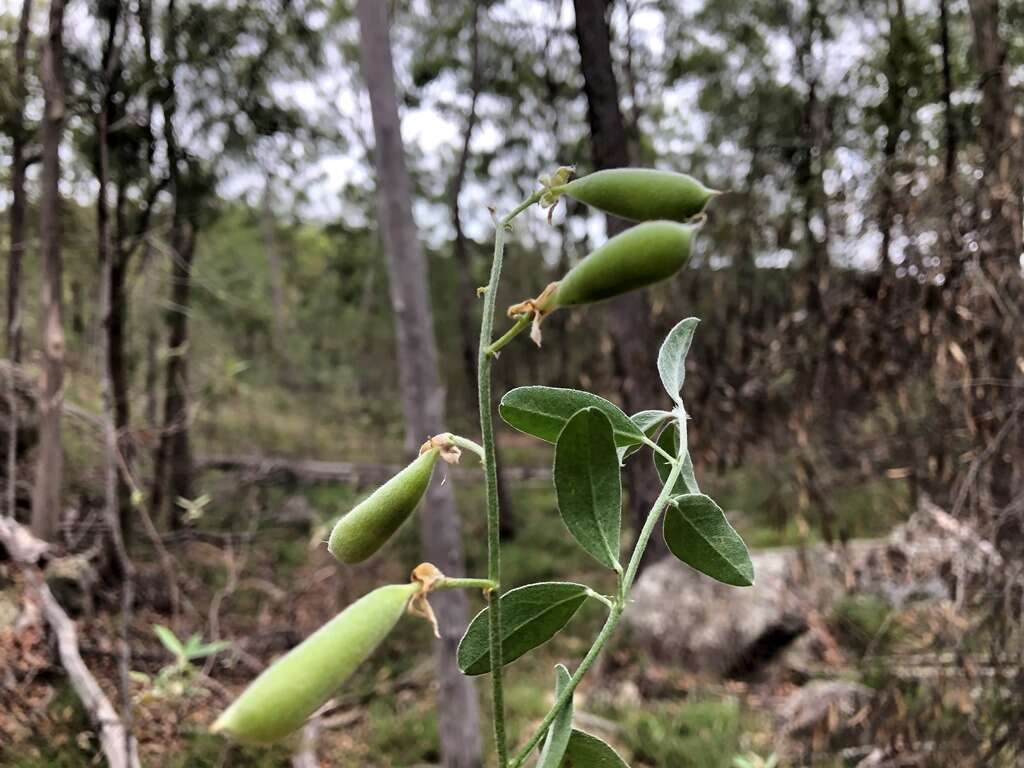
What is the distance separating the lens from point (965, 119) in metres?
2.87

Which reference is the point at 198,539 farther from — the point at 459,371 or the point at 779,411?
the point at 459,371

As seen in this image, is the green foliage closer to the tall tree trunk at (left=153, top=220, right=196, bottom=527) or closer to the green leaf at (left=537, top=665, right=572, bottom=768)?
the green leaf at (left=537, top=665, right=572, bottom=768)

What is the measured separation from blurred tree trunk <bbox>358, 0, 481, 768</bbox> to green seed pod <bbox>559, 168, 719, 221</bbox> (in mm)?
1916

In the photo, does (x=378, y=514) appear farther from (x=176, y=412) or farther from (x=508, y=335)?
(x=176, y=412)

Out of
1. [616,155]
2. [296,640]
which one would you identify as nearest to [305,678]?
[296,640]

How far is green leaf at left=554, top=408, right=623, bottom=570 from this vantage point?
0.36 m

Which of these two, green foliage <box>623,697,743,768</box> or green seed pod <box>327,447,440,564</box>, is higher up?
green seed pod <box>327,447,440,564</box>

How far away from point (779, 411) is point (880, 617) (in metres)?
1.20

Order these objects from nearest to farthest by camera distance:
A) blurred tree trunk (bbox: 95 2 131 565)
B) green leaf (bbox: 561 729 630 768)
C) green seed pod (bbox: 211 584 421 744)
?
1. green seed pod (bbox: 211 584 421 744)
2. green leaf (bbox: 561 729 630 768)
3. blurred tree trunk (bbox: 95 2 131 565)

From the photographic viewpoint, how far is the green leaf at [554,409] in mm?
407

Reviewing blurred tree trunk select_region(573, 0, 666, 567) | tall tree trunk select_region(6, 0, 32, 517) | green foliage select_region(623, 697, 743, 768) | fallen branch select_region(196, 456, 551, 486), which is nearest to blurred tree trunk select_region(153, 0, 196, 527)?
fallen branch select_region(196, 456, 551, 486)

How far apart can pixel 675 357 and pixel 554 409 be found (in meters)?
0.08

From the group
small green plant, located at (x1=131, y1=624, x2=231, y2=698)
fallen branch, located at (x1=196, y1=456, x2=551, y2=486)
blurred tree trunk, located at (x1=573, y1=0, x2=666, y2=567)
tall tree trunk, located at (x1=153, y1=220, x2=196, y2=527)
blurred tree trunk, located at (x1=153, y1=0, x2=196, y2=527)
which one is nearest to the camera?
small green plant, located at (x1=131, y1=624, x2=231, y2=698)

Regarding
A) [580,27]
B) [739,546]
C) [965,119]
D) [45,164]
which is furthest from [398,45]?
[739,546]
